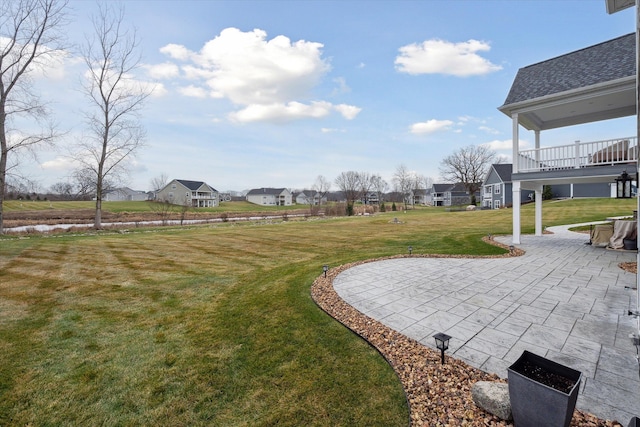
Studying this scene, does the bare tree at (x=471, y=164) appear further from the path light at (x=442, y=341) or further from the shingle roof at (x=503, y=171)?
the path light at (x=442, y=341)

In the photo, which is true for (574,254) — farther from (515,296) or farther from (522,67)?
(522,67)

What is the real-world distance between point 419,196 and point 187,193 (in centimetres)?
5220

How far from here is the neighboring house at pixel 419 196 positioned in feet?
201

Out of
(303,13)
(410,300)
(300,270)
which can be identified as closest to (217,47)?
(303,13)

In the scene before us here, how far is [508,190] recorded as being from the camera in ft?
122

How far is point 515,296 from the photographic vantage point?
509 centimetres

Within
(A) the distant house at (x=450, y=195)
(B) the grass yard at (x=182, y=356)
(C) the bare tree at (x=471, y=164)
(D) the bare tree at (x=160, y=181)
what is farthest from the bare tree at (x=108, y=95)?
(A) the distant house at (x=450, y=195)

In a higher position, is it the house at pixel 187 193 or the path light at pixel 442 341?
the house at pixel 187 193

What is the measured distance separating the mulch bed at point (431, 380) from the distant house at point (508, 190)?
3737 centimetres

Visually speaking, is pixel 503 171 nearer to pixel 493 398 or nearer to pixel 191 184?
pixel 493 398

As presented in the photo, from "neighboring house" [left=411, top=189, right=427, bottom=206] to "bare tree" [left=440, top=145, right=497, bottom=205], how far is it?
452 inches

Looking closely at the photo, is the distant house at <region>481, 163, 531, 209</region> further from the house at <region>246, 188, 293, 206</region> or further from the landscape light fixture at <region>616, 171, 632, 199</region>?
the house at <region>246, 188, 293, 206</region>

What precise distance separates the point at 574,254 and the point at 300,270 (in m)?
8.20

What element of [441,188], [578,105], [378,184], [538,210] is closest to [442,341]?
[578,105]
